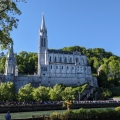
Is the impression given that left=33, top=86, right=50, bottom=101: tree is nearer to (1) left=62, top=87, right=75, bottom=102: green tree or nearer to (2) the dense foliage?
(2) the dense foliage

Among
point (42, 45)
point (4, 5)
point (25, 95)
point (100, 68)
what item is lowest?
point (25, 95)

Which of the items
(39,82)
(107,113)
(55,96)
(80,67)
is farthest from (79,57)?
(107,113)

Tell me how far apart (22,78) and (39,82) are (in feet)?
21.9

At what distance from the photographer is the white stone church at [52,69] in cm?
8314

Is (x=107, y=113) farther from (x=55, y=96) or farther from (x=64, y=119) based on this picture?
(x=55, y=96)

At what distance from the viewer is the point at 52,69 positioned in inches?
3533

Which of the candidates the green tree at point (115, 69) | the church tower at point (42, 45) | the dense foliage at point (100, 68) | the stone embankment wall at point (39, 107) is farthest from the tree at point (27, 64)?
the stone embankment wall at point (39, 107)

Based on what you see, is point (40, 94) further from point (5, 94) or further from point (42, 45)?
point (42, 45)

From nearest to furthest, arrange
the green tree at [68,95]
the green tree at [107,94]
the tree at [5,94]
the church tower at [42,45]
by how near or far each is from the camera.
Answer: the tree at [5,94] < the green tree at [68,95] < the green tree at [107,94] < the church tower at [42,45]

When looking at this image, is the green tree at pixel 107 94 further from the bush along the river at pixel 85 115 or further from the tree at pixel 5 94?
the bush along the river at pixel 85 115

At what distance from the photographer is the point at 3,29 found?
2191 cm

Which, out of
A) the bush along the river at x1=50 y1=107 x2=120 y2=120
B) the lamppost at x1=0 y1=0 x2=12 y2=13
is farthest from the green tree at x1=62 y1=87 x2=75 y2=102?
the lamppost at x1=0 y1=0 x2=12 y2=13

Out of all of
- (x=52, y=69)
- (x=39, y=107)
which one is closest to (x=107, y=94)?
(x=52, y=69)

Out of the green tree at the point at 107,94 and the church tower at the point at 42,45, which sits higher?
the church tower at the point at 42,45
